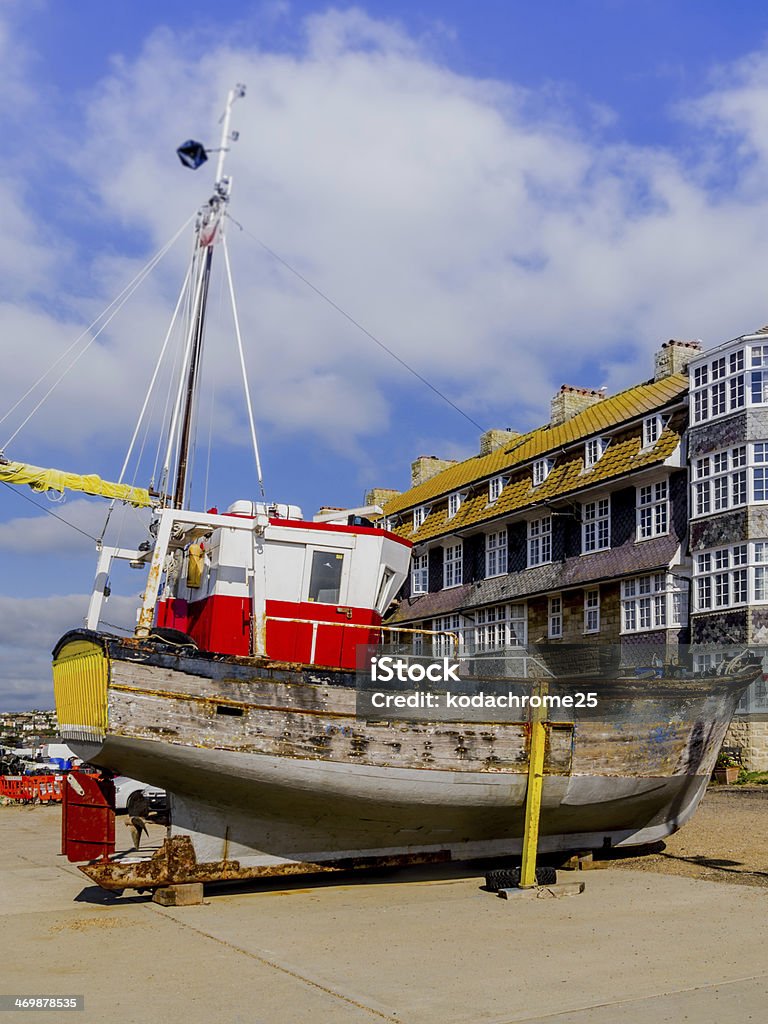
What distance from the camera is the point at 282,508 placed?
15070 millimetres

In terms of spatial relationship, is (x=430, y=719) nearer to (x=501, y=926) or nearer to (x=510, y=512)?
(x=501, y=926)

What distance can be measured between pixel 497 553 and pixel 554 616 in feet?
15.8

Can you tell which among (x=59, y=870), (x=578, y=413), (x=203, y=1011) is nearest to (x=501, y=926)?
(x=203, y=1011)

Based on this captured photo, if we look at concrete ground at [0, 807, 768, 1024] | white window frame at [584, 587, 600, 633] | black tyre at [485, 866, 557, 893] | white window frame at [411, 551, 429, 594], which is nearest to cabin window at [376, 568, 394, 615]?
concrete ground at [0, 807, 768, 1024]

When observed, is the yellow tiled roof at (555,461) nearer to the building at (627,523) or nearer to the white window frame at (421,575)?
the building at (627,523)

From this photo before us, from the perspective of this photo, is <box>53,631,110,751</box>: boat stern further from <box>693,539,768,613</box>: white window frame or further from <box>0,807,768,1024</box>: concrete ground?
<box>693,539,768,613</box>: white window frame

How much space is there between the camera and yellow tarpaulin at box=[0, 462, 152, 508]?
60.0 ft

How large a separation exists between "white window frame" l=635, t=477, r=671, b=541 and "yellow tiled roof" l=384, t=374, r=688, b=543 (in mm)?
1087

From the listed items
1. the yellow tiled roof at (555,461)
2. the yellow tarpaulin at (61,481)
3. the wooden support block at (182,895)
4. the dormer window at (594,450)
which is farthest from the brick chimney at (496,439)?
the wooden support block at (182,895)

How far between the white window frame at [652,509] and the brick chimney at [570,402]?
8.45 meters

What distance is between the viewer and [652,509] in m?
33.0

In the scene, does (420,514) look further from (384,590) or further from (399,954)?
(399,954)

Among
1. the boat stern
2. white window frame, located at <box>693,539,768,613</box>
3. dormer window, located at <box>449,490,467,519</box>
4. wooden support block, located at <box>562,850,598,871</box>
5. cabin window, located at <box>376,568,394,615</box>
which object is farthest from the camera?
dormer window, located at <box>449,490,467,519</box>

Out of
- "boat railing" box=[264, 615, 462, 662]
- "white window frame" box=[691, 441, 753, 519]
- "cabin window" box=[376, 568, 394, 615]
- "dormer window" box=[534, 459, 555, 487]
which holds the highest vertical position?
"dormer window" box=[534, 459, 555, 487]
